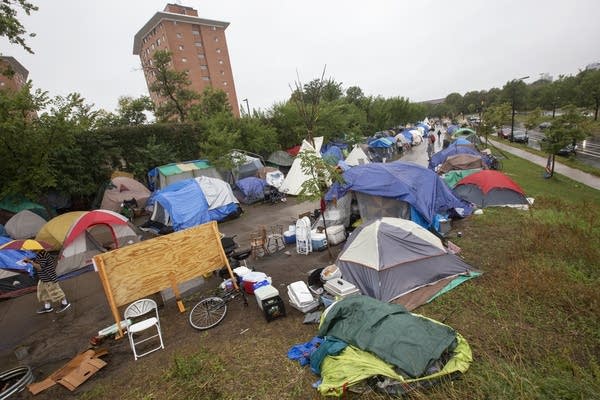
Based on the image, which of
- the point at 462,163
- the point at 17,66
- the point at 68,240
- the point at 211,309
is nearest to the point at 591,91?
the point at 462,163

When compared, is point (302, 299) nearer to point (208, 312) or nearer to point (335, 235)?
point (208, 312)

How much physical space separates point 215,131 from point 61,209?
10.0 m

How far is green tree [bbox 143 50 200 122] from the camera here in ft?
80.9

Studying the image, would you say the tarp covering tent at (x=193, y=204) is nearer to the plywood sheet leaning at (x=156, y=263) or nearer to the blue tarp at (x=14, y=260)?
the blue tarp at (x=14, y=260)

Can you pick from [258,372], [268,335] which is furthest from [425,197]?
[258,372]

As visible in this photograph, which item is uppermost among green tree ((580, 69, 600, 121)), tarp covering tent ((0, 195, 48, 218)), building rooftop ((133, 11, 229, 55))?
building rooftop ((133, 11, 229, 55))

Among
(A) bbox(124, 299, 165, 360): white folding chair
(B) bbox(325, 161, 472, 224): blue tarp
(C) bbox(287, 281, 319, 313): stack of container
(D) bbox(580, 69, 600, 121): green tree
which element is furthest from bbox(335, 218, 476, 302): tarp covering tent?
(D) bbox(580, 69, 600, 121): green tree

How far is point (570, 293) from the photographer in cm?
557

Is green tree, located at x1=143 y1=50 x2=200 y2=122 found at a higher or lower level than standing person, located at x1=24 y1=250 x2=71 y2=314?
higher

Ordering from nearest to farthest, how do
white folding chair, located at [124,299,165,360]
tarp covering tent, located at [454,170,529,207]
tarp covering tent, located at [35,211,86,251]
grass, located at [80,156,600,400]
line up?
1. grass, located at [80,156,600,400]
2. white folding chair, located at [124,299,165,360]
3. tarp covering tent, located at [35,211,86,251]
4. tarp covering tent, located at [454,170,529,207]

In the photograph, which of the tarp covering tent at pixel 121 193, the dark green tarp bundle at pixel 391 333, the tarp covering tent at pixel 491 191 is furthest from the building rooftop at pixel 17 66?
the tarp covering tent at pixel 491 191

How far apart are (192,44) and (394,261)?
56.3 m

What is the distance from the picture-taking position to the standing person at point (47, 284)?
733 centimetres

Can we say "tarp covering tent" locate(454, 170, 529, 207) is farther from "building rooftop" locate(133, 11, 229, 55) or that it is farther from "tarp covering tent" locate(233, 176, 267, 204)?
"building rooftop" locate(133, 11, 229, 55)
